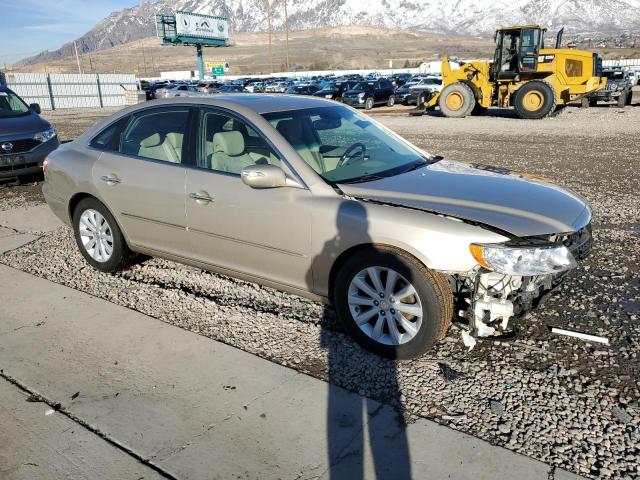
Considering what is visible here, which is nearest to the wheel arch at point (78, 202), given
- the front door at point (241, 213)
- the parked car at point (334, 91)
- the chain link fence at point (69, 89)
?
the front door at point (241, 213)

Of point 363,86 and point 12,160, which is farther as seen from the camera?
point 363,86

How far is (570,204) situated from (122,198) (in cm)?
347

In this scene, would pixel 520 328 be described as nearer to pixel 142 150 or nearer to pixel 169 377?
pixel 169 377

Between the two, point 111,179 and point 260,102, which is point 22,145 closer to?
point 111,179

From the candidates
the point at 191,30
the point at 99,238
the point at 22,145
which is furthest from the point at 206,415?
the point at 191,30

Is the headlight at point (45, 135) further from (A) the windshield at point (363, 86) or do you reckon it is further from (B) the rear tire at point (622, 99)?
(B) the rear tire at point (622, 99)

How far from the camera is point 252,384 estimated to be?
3258mm

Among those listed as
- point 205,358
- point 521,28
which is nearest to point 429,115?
point 521,28

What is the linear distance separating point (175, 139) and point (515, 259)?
109 inches

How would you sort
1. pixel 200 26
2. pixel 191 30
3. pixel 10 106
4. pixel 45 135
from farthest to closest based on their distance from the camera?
pixel 200 26 → pixel 191 30 → pixel 10 106 → pixel 45 135

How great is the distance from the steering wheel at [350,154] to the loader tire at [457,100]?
17682mm

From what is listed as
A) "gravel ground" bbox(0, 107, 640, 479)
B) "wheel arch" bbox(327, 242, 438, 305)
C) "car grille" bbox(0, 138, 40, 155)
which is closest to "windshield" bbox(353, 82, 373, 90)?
"car grille" bbox(0, 138, 40, 155)

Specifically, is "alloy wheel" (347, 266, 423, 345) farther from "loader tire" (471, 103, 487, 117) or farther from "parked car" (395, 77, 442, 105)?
"parked car" (395, 77, 442, 105)

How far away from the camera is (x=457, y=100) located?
21016mm
